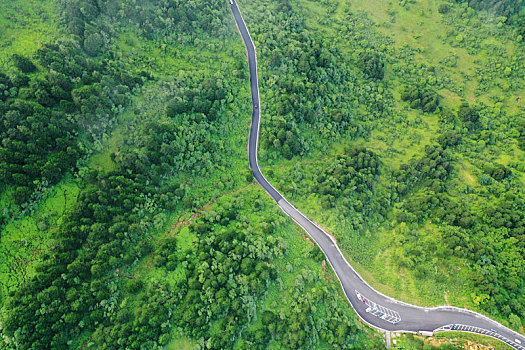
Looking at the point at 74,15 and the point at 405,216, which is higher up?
the point at 74,15

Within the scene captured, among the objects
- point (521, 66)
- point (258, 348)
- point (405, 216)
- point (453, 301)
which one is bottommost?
point (258, 348)

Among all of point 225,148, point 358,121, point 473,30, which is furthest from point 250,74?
point 473,30

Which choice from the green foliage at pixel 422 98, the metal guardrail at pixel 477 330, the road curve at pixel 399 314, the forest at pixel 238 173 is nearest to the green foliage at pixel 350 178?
the forest at pixel 238 173

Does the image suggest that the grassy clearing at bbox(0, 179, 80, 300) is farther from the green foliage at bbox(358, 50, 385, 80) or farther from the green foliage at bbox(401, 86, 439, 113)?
the green foliage at bbox(401, 86, 439, 113)

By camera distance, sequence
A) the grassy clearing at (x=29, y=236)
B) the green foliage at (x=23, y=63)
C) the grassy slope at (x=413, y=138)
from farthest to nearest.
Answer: the grassy slope at (x=413, y=138) → the green foliage at (x=23, y=63) → the grassy clearing at (x=29, y=236)

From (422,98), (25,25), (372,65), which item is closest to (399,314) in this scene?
(422,98)

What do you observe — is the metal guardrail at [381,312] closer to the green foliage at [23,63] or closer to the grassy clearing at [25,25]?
the green foliage at [23,63]

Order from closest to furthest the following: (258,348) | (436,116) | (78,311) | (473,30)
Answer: (78,311) → (258,348) → (436,116) → (473,30)

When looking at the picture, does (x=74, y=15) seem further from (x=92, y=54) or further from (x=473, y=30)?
(x=473, y=30)
